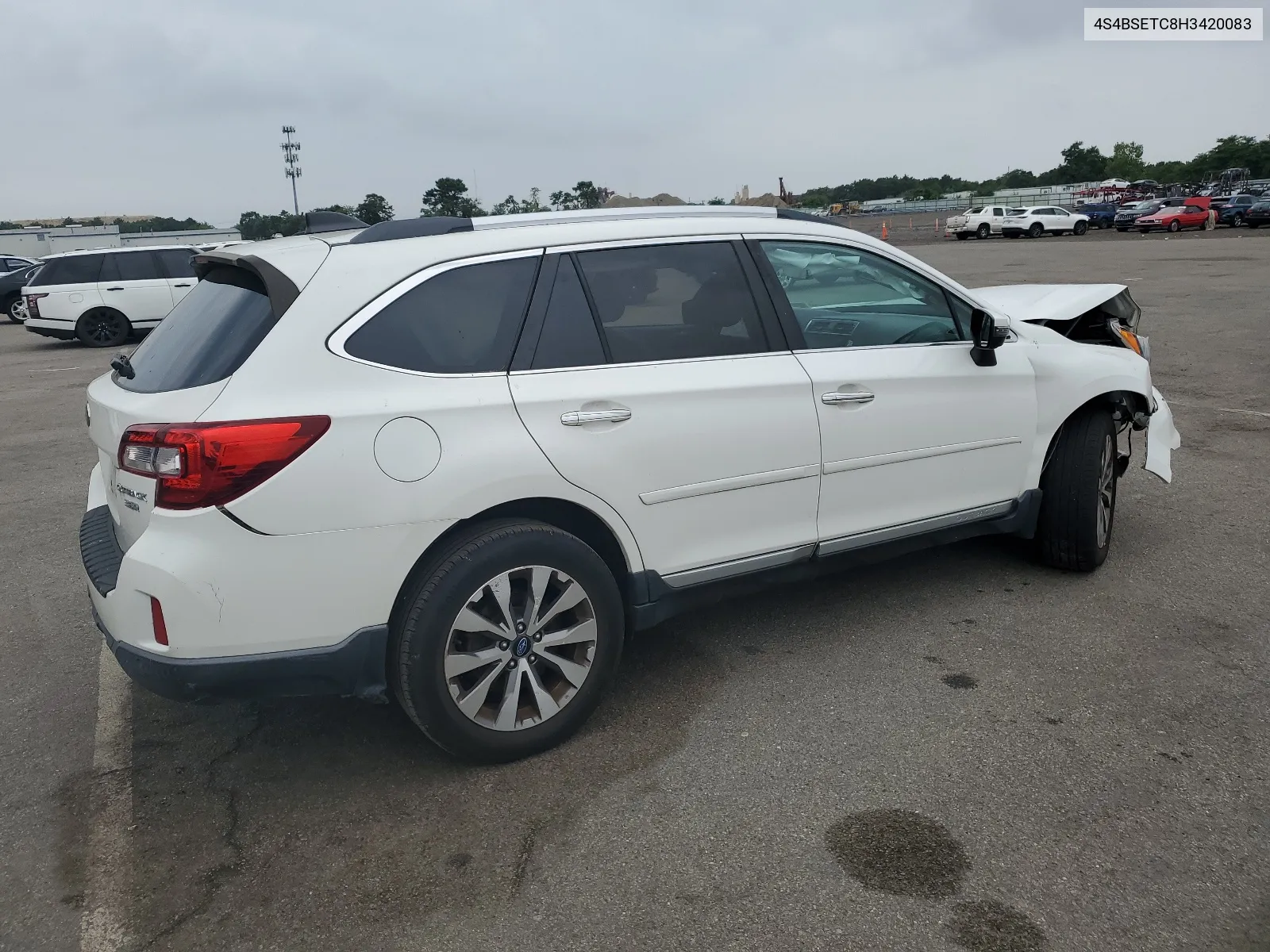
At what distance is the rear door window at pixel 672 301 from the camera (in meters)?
3.66

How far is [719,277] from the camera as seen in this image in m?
3.95

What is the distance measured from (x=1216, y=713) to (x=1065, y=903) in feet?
4.45

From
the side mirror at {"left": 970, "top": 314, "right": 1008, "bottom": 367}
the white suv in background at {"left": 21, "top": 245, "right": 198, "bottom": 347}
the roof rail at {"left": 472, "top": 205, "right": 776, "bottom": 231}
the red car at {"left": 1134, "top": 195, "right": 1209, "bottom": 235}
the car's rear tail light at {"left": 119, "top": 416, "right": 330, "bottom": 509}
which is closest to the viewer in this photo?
the car's rear tail light at {"left": 119, "top": 416, "right": 330, "bottom": 509}

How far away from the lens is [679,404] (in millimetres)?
3615

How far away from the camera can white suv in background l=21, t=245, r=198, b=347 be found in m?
17.6

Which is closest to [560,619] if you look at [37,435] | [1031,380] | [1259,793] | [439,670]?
[439,670]

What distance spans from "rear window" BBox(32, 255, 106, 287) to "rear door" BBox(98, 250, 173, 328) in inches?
5.4

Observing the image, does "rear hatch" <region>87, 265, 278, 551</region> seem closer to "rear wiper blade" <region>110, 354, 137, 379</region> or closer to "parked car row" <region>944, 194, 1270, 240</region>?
"rear wiper blade" <region>110, 354, 137, 379</region>

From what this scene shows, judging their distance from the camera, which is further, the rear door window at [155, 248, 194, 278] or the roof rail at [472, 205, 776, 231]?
the rear door window at [155, 248, 194, 278]

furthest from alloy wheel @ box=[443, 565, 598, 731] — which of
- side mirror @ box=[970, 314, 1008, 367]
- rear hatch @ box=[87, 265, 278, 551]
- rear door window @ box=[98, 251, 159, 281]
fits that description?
rear door window @ box=[98, 251, 159, 281]

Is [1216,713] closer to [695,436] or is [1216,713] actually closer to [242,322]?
[695,436]

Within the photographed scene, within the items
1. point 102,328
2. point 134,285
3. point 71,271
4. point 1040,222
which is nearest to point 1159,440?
point 134,285

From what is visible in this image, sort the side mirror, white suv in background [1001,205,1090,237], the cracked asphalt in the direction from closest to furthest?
1. the cracked asphalt
2. the side mirror
3. white suv in background [1001,205,1090,237]

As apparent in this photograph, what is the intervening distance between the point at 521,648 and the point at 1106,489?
10.4ft
